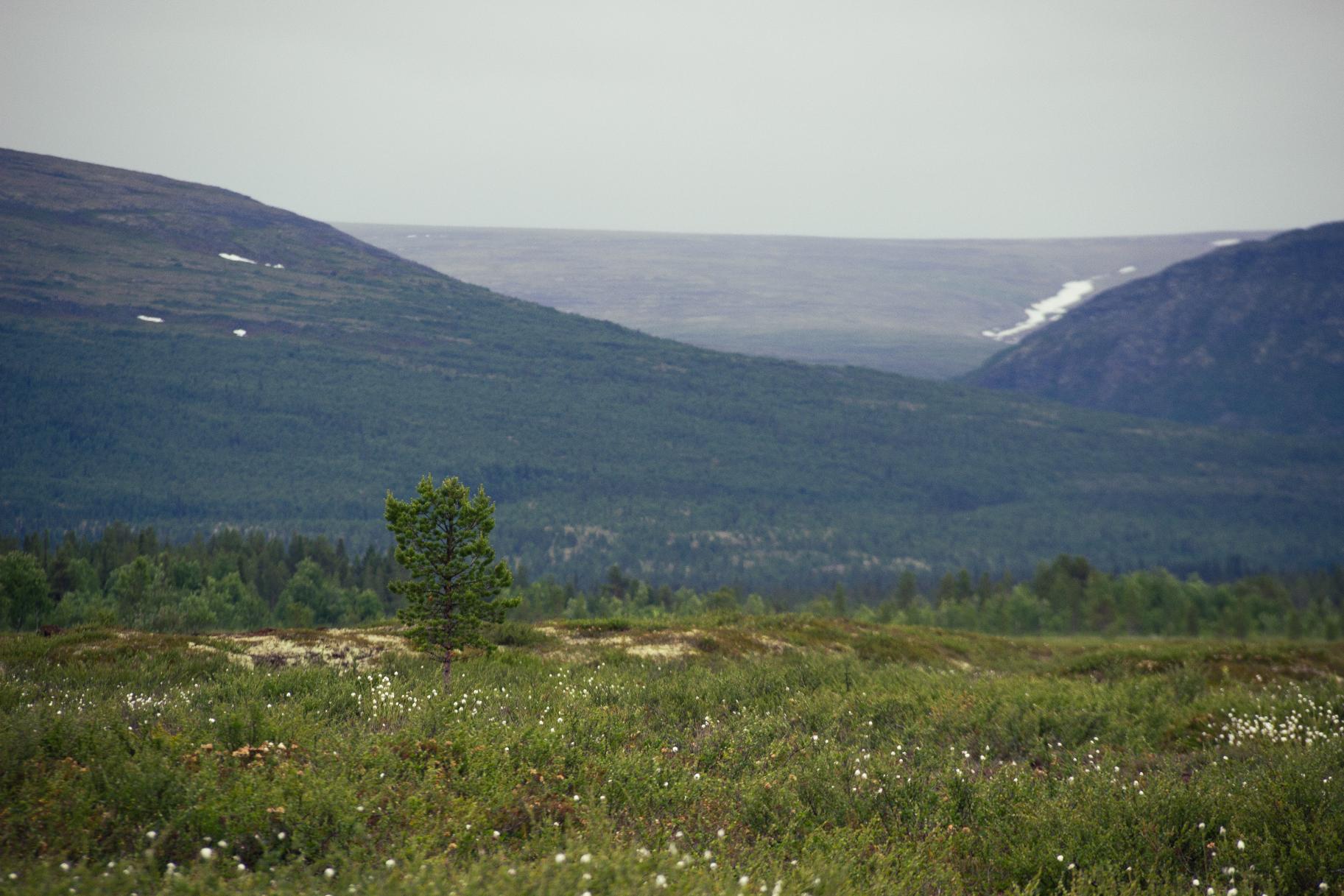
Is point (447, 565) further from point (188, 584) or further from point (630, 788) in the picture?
point (188, 584)

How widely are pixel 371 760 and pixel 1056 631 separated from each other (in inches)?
4486

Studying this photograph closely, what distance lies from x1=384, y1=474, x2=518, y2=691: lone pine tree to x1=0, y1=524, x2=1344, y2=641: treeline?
178 ft

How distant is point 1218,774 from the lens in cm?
1488

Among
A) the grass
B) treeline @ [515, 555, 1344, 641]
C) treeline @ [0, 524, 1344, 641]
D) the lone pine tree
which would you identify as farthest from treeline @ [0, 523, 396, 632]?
the grass

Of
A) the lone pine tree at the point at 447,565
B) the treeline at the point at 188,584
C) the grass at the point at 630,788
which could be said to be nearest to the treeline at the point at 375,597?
the treeline at the point at 188,584

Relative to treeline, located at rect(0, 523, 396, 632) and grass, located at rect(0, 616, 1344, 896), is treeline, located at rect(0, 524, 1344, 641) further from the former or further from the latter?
grass, located at rect(0, 616, 1344, 896)

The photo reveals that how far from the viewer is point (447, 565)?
2286 centimetres

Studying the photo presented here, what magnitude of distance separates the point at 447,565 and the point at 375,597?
75.3 meters

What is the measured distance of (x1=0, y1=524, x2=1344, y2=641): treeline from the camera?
7656 centimetres

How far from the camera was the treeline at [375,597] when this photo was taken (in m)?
76.6

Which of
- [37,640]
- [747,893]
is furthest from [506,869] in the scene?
[37,640]

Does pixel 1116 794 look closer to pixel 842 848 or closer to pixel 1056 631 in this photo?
pixel 842 848

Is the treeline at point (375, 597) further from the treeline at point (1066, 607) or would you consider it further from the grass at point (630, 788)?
the grass at point (630, 788)

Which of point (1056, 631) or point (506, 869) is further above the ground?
point (506, 869)
